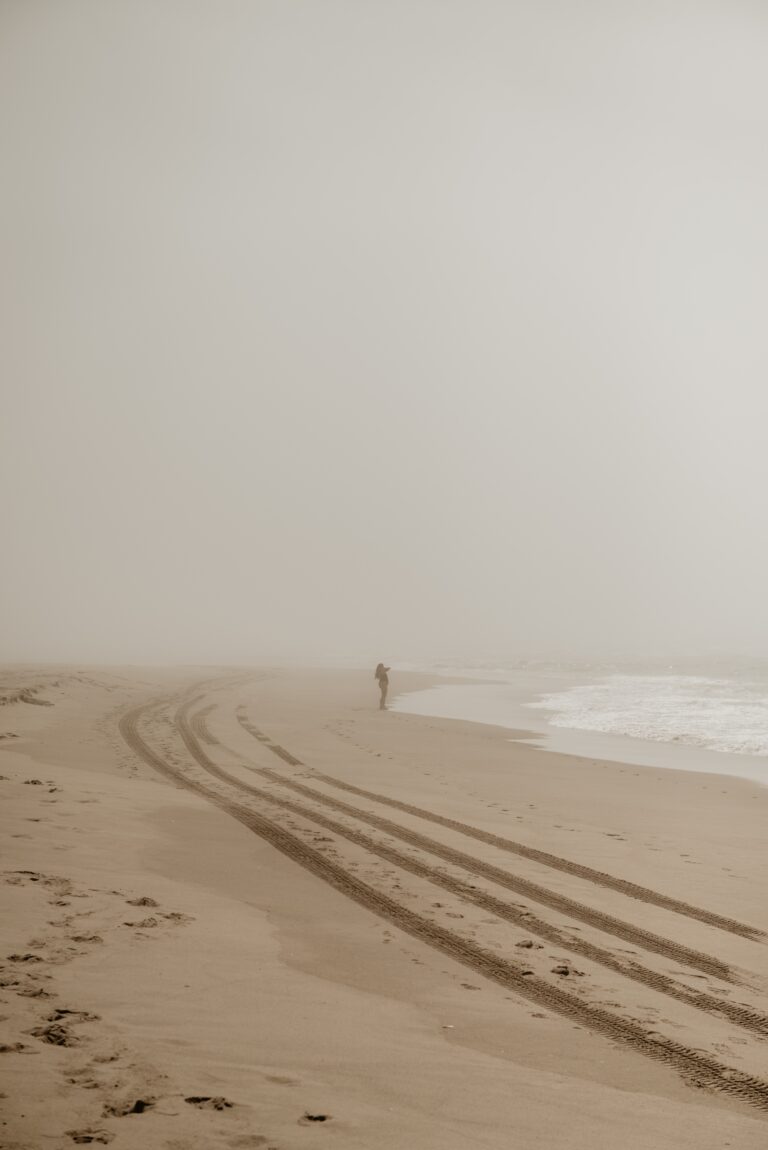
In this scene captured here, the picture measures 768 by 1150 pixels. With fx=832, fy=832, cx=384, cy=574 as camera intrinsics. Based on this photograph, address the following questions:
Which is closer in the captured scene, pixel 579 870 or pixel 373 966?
pixel 373 966

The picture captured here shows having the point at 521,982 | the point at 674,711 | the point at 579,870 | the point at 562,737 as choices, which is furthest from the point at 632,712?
the point at 521,982

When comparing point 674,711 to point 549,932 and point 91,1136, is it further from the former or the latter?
point 91,1136

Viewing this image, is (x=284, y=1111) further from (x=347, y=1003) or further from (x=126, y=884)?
(x=126, y=884)

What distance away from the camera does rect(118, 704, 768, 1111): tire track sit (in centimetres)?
477

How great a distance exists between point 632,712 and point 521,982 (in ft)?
80.5

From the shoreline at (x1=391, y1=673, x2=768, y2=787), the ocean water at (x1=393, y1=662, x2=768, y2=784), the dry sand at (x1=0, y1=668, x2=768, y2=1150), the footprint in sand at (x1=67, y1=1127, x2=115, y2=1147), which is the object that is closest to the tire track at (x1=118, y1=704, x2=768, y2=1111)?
the dry sand at (x1=0, y1=668, x2=768, y2=1150)

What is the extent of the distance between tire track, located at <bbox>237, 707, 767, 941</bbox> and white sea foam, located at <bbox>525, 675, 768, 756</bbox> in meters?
11.7

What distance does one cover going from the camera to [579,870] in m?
9.20

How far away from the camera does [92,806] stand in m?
10.7

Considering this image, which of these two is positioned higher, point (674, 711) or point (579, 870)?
point (579, 870)

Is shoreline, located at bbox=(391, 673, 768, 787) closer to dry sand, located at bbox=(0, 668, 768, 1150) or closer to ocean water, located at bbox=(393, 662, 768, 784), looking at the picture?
ocean water, located at bbox=(393, 662, 768, 784)

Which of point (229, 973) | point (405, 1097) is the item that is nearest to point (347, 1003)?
point (229, 973)

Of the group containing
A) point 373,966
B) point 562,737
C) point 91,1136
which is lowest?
point 562,737

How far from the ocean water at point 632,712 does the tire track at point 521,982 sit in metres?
10.7
